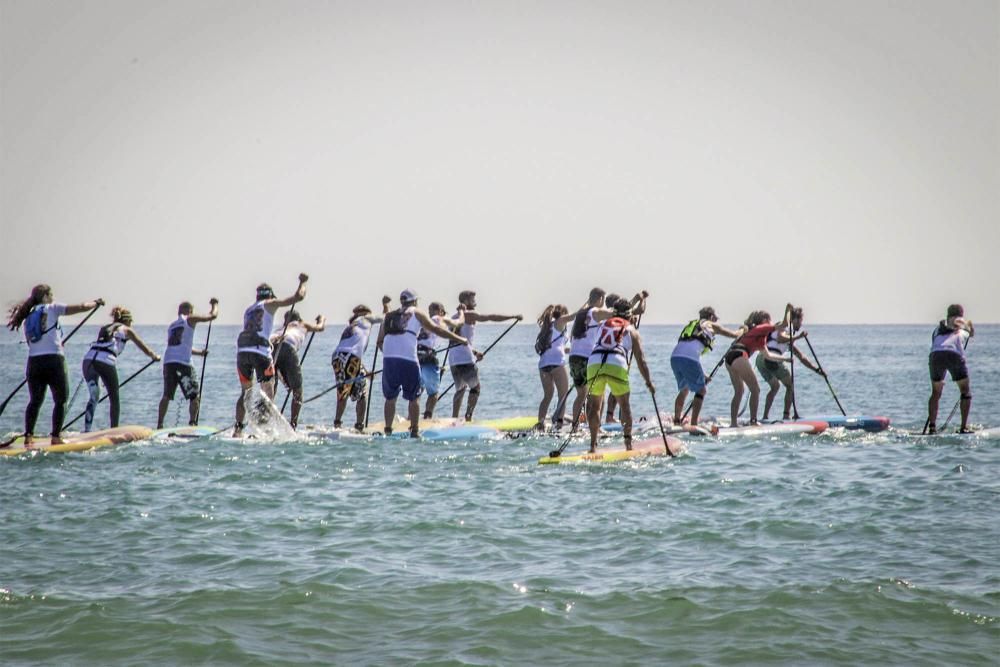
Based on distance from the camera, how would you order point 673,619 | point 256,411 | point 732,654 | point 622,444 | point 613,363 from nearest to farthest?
point 732,654 → point 673,619 → point 613,363 → point 622,444 → point 256,411

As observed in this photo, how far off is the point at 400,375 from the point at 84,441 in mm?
4695

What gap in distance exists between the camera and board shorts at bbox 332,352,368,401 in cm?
1619

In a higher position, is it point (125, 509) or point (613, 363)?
point (613, 363)

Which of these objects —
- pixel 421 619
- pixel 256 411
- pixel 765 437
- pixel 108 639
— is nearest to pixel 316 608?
pixel 421 619

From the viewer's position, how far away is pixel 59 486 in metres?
11.2

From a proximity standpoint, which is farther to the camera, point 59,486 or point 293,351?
point 293,351

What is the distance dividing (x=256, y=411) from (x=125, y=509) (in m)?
5.38

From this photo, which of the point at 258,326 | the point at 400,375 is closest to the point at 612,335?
the point at 400,375

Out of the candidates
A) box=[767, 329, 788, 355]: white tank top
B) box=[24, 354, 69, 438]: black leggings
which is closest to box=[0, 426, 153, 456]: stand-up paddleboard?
box=[24, 354, 69, 438]: black leggings

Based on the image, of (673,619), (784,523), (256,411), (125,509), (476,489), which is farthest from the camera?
(256,411)

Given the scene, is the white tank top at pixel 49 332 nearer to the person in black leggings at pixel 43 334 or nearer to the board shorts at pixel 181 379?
the person in black leggings at pixel 43 334

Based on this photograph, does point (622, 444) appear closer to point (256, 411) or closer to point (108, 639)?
point (256, 411)

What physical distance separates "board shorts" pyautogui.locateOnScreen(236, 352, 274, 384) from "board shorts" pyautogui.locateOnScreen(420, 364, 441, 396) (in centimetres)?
313

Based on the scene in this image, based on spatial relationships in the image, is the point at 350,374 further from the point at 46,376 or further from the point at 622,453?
the point at 622,453
